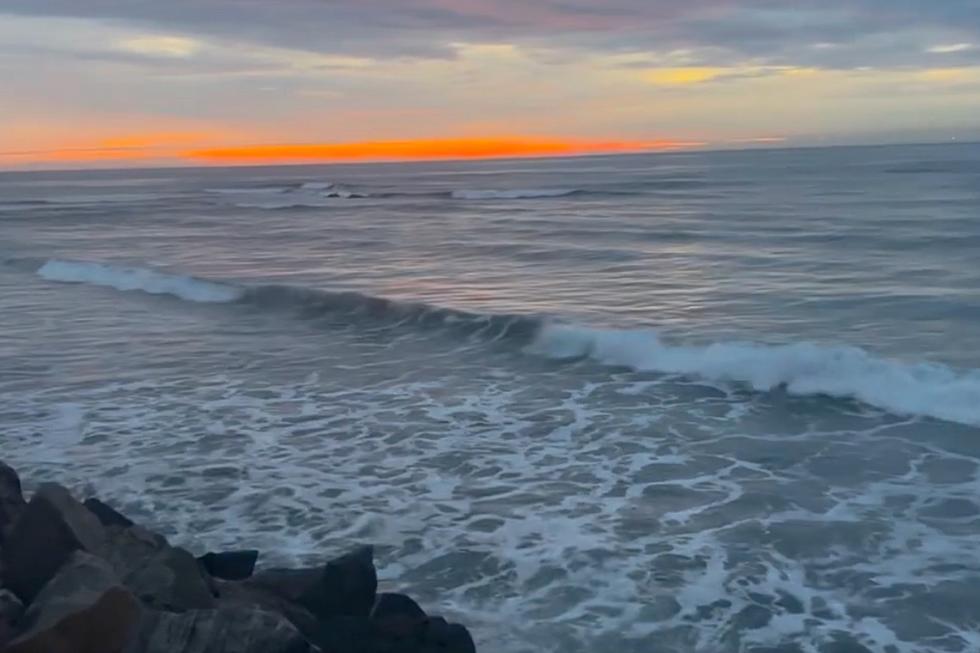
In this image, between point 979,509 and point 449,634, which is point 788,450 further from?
point 449,634

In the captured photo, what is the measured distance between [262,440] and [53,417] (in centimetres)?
299

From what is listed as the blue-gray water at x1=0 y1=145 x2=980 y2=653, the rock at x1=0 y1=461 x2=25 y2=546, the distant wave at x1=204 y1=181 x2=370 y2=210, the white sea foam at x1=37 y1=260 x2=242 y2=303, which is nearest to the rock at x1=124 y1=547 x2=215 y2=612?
the rock at x1=0 y1=461 x2=25 y2=546

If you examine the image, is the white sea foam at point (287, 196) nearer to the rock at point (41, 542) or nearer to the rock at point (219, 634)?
the rock at point (41, 542)

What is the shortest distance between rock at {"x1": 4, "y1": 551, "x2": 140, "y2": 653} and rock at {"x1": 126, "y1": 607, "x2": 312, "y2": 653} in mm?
105

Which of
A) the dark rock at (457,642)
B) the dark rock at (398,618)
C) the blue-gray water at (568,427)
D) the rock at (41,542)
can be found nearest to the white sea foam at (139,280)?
the blue-gray water at (568,427)

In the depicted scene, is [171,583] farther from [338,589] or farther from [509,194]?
[509,194]

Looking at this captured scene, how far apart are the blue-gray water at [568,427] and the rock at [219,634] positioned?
1.88m

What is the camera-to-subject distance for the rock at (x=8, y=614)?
18.6 feet

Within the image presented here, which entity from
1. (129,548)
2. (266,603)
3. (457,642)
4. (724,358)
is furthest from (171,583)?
(724,358)

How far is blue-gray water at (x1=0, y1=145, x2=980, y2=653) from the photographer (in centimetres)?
812

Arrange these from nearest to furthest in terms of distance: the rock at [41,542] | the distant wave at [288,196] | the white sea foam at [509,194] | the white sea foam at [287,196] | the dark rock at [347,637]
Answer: the dark rock at [347,637] → the rock at [41,542] → the white sea foam at [287,196] → the distant wave at [288,196] → the white sea foam at [509,194]

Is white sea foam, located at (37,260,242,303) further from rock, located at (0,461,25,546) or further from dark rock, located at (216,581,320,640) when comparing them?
dark rock, located at (216,581,320,640)

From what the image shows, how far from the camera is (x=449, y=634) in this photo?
21.3 ft

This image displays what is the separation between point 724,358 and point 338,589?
33.1ft
